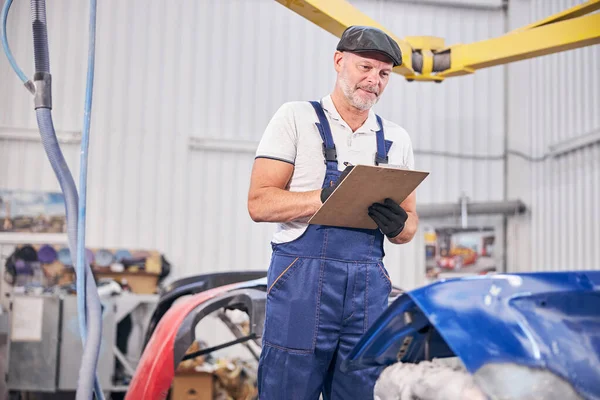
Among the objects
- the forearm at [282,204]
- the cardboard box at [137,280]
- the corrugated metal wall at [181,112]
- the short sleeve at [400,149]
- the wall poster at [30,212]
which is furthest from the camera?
the corrugated metal wall at [181,112]

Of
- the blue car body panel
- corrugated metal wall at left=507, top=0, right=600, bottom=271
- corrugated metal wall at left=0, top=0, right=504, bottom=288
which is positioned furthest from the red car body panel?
corrugated metal wall at left=507, top=0, right=600, bottom=271

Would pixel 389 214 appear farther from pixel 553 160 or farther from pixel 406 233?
pixel 553 160

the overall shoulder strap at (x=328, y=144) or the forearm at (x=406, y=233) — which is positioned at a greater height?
the overall shoulder strap at (x=328, y=144)

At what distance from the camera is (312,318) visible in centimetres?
195

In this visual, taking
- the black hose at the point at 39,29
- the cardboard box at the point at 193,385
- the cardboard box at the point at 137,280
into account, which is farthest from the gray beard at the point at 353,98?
the cardboard box at the point at 137,280

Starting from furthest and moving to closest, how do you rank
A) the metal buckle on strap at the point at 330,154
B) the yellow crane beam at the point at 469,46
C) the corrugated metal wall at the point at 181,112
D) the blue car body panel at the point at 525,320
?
the corrugated metal wall at the point at 181,112, the yellow crane beam at the point at 469,46, the metal buckle on strap at the point at 330,154, the blue car body panel at the point at 525,320

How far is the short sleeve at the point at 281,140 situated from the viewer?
208 cm

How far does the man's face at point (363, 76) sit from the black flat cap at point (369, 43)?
3 centimetres

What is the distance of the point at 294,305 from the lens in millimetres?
1959

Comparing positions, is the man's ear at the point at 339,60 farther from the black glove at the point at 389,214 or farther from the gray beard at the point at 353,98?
the black glove at the point at 389,214

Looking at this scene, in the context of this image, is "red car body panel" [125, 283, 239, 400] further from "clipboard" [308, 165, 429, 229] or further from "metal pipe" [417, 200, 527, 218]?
"metal pipe" [417, 200, 527, 218]

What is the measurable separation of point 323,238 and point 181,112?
576 cm

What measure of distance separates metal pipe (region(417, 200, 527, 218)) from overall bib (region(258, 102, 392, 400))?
230 inches

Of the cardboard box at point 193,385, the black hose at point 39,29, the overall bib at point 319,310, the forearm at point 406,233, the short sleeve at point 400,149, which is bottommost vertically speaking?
the cardboard box at point 193,385
